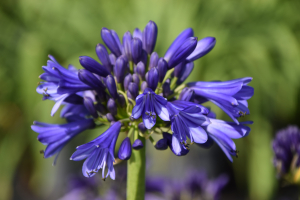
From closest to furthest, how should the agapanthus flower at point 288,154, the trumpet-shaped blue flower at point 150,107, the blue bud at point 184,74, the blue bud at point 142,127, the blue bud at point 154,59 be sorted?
the trumpet-shaped blue flower at point 150,107 < the blue bud at point 142,127 < the blue bud at point 154,59 < the blue bud at point 184,74 < the agapanthus flower at point 288,154

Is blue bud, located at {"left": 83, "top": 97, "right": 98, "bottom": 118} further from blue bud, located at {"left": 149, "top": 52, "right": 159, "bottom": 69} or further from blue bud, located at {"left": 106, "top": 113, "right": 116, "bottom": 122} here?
blue bud, located at {"left": 149, "top": 52, "right": 159, "bottom": 69}

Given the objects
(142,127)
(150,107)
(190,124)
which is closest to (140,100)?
(150,107)

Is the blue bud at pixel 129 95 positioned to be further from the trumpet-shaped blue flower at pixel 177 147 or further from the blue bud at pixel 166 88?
the trumpet-shaped blue flower at pixel 177 147

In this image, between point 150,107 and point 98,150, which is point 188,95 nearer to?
point 150,107

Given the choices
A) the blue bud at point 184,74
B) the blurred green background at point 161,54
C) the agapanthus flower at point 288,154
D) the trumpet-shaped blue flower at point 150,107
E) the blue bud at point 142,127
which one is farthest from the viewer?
the blurred green background at point 161,54

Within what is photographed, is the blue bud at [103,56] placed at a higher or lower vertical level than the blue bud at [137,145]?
higher

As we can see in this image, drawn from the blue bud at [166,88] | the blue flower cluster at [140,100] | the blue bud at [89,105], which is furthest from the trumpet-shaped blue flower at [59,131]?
the blue bud at [166,88]
